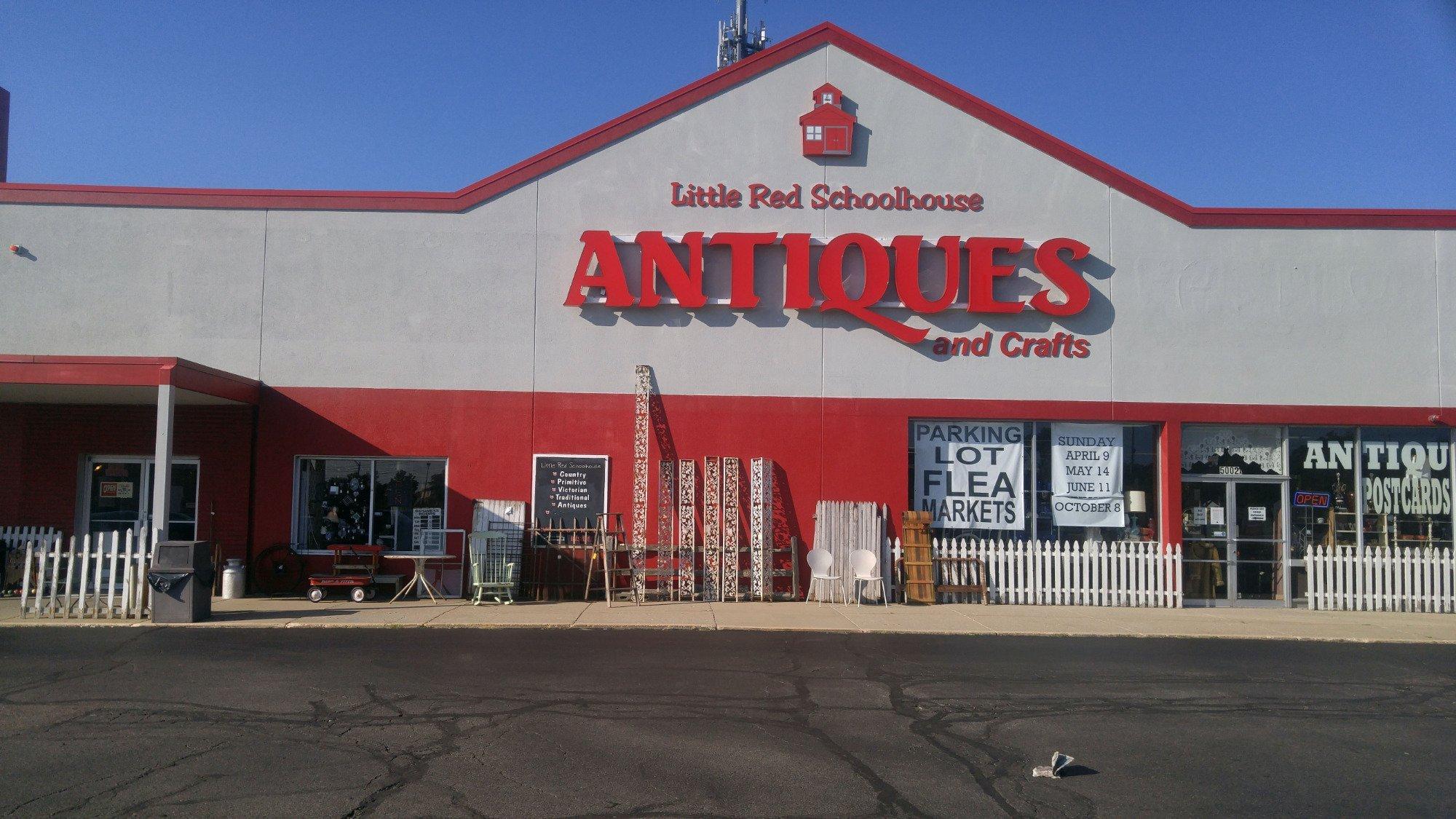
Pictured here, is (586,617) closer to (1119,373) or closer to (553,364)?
(553,364)

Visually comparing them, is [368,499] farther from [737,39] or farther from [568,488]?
[737,39]

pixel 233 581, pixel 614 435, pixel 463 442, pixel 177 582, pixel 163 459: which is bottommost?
pixel 233 581

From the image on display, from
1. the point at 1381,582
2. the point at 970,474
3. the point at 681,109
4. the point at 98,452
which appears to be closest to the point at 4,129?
the point at 98,452

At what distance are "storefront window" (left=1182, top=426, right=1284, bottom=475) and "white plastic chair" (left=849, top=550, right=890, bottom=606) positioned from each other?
18.7ft

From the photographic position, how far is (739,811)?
634 centimetres

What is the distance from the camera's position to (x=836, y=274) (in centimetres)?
1745

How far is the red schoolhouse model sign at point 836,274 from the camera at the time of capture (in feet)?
57.0

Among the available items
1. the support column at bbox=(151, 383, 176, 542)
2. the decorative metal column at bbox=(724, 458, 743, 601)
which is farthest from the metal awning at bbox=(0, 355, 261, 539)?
the decorative metal column at bbox=(724, 458, 743, 601)

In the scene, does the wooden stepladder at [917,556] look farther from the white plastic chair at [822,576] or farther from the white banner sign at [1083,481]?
the white banner sign at [1083,481]

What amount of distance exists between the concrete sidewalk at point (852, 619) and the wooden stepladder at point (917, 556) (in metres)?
0.55

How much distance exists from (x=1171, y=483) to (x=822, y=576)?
607cm

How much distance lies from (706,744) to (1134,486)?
40.4 feet

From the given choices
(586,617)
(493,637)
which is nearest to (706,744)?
(493,637)

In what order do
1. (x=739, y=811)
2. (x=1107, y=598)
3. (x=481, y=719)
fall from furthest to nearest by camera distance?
(x=1107, y=598), (x=481, y=719), (x=739, y=811)
